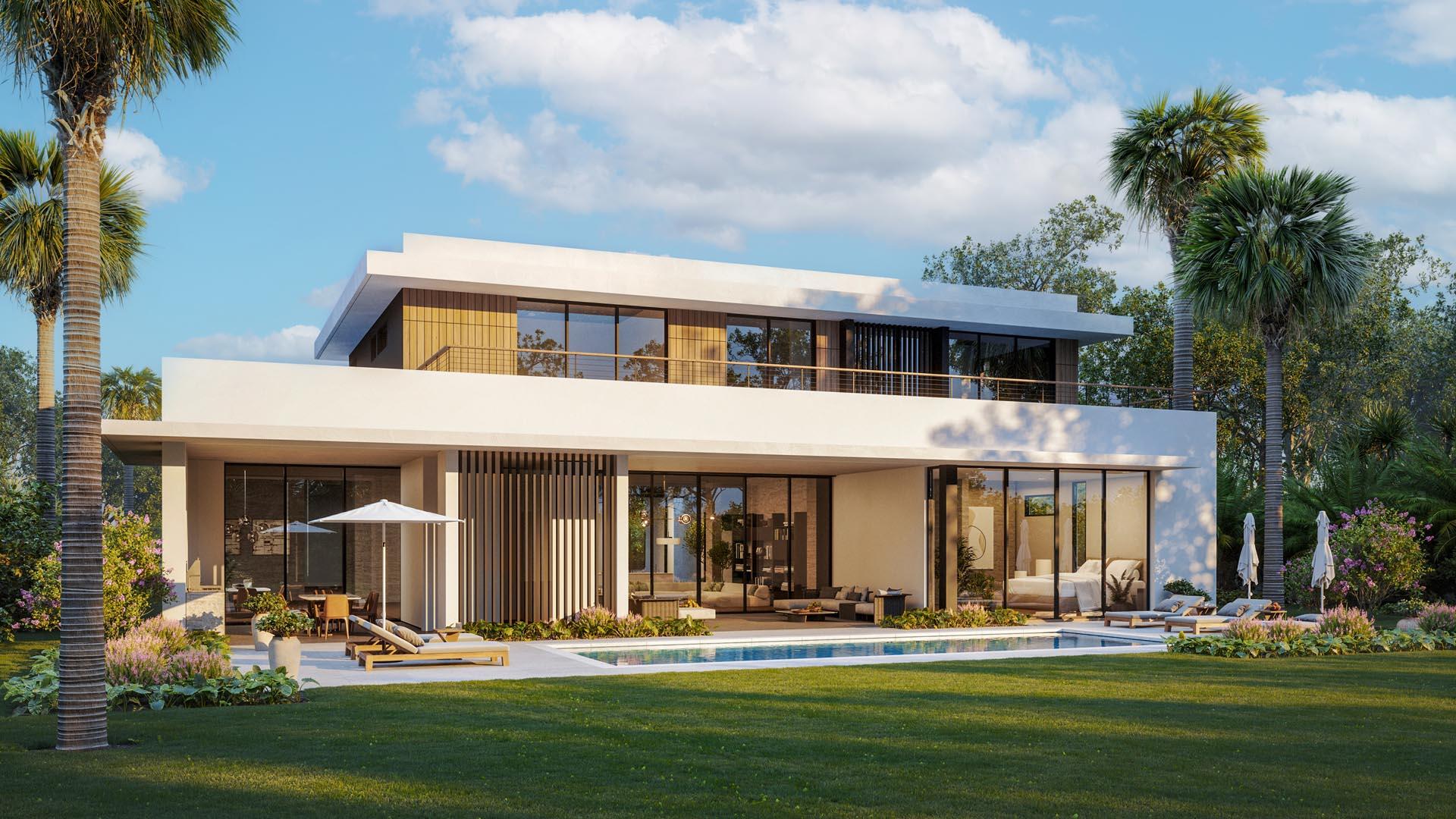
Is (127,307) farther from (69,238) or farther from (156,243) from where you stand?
(69,238)

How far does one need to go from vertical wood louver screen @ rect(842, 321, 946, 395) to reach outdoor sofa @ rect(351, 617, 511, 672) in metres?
10.9

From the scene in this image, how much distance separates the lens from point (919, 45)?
2300 cm

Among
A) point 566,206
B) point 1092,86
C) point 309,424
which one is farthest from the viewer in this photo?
point 566,206

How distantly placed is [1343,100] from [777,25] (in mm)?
16119

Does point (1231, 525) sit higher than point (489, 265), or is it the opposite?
point (489, 265)

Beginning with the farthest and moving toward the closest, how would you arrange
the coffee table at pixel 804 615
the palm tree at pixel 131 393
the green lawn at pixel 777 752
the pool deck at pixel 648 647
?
the palm tree at pixel 131 393 → the coffee table at pixel 804 615 → the pool deck at pixel 648 647 → the green lawn at pixel 777 752

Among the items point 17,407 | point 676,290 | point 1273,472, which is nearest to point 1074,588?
point 1273,472

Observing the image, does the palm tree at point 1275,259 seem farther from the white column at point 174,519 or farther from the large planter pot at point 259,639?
the white column at point 174,519

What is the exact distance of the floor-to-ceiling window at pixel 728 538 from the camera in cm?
2247

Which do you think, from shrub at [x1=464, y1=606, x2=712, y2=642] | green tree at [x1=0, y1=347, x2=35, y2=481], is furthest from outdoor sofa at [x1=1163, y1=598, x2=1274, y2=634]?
green tree at [x1=0, y1=347, x2=35, y2=481]

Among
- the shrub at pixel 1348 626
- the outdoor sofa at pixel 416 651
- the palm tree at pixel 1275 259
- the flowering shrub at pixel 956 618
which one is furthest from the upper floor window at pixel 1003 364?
the outdoor sofa at pixel 416 651

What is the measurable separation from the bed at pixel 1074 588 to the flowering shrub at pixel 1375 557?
343cm

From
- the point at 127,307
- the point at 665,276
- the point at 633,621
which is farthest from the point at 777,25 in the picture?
the point at 127,307

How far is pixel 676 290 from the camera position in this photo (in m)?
21.2
